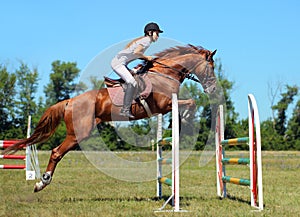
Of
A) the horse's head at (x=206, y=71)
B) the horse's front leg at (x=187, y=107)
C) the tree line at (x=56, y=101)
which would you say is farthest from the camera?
the tree line at (x=56, y=101)

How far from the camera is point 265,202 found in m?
7.76

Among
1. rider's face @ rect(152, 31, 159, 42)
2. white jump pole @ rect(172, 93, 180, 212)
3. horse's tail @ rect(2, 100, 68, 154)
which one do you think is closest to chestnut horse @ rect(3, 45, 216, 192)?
horse's tail @ rect(2, 100, 68, 154)

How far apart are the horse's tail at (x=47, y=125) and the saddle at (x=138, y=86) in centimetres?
88

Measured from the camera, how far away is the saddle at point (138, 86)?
7926mm

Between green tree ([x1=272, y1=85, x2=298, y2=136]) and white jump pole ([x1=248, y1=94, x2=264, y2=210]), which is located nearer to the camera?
white jump pole ([x1=248, y1=94, x2=264, y2=210])

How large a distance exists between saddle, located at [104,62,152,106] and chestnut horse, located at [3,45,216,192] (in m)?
0.07

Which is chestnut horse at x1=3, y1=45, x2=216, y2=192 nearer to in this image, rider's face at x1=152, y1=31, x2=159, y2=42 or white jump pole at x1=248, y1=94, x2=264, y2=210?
rider's face at x1=152, y1=31, x2=159, y2=42

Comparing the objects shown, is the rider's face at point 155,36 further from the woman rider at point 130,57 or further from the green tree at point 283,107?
the green tree at point 283,107

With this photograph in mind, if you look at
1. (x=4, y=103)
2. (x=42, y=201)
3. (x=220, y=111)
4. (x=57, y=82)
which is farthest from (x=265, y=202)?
(x=57, y=82)

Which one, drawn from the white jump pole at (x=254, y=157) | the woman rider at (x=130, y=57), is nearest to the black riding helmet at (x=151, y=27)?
the woman rider at (x=130, y=57)

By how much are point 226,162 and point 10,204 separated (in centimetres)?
365

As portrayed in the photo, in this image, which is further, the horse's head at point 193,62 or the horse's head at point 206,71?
the horse's head at point 206,71

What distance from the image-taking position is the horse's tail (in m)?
8.35

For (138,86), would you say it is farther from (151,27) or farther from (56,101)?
(56,101)
